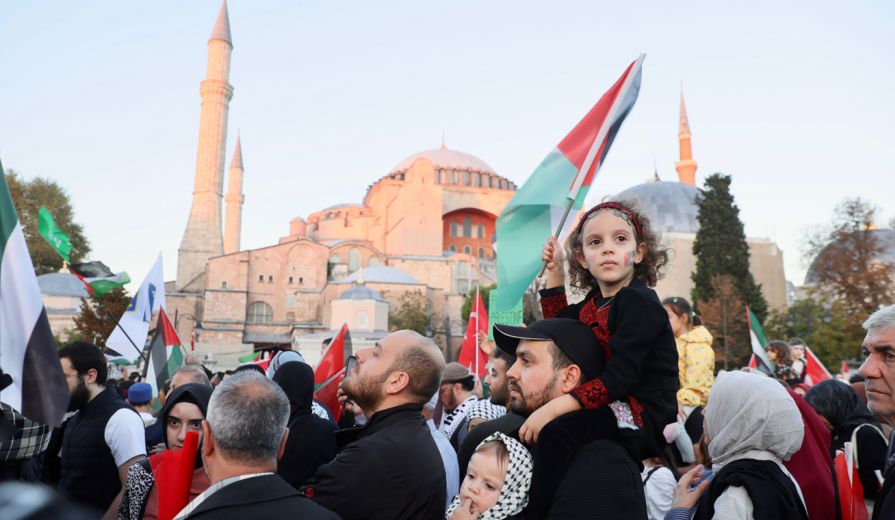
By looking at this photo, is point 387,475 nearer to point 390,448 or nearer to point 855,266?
point 390,448

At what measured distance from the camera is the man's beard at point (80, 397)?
4023 mm

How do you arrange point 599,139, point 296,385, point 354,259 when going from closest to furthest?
point 296,385 < point 599,139 < point 354,259

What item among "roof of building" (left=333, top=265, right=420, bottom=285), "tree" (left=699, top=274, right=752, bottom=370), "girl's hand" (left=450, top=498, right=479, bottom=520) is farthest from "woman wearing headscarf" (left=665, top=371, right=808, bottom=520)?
"roof of building" (left=333, top=265, right=420, bottom=285)

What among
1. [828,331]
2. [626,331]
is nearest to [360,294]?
[828,331]

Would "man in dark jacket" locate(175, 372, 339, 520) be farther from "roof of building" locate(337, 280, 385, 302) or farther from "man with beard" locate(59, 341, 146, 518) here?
"roof of building" locate(337, 280, 385, 302)

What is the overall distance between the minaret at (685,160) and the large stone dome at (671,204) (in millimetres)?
11791

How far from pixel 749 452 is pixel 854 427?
1.98 metres

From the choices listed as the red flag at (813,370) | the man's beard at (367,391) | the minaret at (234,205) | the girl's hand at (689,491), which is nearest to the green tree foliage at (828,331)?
the red flag at (813,370)

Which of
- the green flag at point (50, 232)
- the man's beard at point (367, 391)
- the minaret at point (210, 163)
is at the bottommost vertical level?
the man's beard at point (367, 391)

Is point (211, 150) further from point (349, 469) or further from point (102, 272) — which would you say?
point (349, 469)

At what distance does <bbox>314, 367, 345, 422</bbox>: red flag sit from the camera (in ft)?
20.1

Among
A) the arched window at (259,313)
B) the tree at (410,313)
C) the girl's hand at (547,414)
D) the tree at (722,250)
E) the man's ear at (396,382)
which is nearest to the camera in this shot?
the girl's hand at (547,414)

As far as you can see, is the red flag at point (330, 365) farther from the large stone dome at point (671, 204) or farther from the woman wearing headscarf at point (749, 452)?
the large stone dome at point (671, 204)

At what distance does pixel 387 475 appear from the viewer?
2.61m
